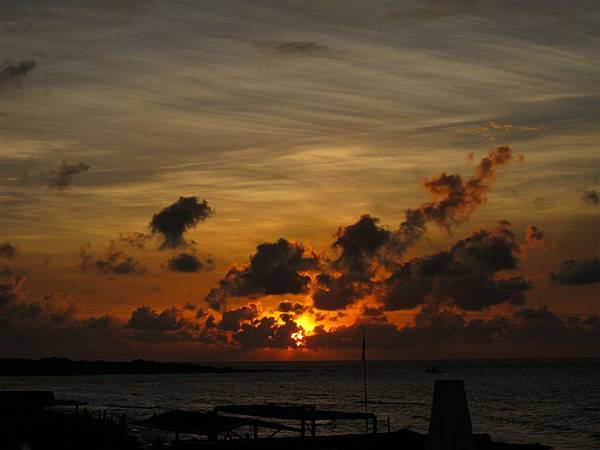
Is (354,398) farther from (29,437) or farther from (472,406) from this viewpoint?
(29,437)

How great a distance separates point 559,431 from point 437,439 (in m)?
91.4

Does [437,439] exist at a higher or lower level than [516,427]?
higher

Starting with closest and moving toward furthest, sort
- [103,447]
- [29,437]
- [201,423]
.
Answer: [201,423] → [103,447] → [29,437]

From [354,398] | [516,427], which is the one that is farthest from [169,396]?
[516,427]

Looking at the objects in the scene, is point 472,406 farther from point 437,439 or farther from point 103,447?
point 437,439

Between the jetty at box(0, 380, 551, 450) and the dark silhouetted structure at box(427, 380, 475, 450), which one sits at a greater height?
the dark silhouetted structure at box(427, 380, 475, 450)

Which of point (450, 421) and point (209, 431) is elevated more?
point (450, 421)

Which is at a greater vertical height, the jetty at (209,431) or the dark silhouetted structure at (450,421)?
the dark silhouetted structure at (450,421)

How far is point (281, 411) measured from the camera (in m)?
50.1

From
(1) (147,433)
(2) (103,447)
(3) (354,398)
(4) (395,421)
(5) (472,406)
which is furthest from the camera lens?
(3) (354,398)

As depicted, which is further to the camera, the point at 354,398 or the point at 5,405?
the point at 354,398

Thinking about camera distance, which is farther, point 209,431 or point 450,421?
point 209,431

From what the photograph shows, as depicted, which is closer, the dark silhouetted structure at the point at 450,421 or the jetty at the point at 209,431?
the dark silhouetted structure at the point at 450,421

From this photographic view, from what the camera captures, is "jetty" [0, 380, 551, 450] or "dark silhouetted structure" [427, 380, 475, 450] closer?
"dark silhouetted structure" [427, 380, 475, 450]
